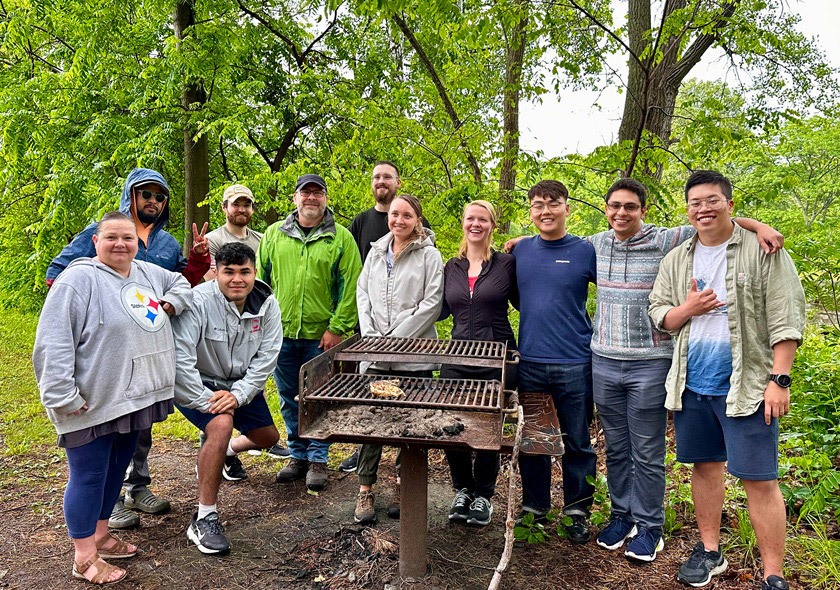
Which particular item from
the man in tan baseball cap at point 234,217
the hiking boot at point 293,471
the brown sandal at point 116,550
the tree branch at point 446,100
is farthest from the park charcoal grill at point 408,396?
the tree branch at point 446,100

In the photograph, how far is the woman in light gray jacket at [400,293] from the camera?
370cm

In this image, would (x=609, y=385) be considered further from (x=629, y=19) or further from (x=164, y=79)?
(x=164, y=79)

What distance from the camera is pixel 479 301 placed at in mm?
3545

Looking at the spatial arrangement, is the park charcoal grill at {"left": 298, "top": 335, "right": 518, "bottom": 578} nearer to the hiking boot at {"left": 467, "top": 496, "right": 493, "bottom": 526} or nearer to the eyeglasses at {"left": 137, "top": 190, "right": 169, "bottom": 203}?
the hiking boot at {"left": 467, "top": 496, "right": 493, "bottom": 526}

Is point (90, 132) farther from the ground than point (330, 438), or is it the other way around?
point (90, 132)

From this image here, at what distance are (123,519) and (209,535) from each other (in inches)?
28.0

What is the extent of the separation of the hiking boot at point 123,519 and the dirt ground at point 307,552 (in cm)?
6

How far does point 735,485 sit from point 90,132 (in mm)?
9314

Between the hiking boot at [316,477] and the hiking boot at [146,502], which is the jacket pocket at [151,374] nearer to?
the hiking boot at [146,502]

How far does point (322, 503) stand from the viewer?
4.00 m

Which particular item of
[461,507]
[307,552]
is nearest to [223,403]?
[307,552]

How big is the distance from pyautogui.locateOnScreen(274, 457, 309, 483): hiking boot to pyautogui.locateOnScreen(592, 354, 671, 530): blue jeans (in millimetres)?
2382

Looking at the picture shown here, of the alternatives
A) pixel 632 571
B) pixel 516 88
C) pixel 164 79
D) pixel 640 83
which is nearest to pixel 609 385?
pixel 632 571

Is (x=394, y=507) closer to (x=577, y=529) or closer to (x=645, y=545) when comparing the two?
(x=577, y=529)
